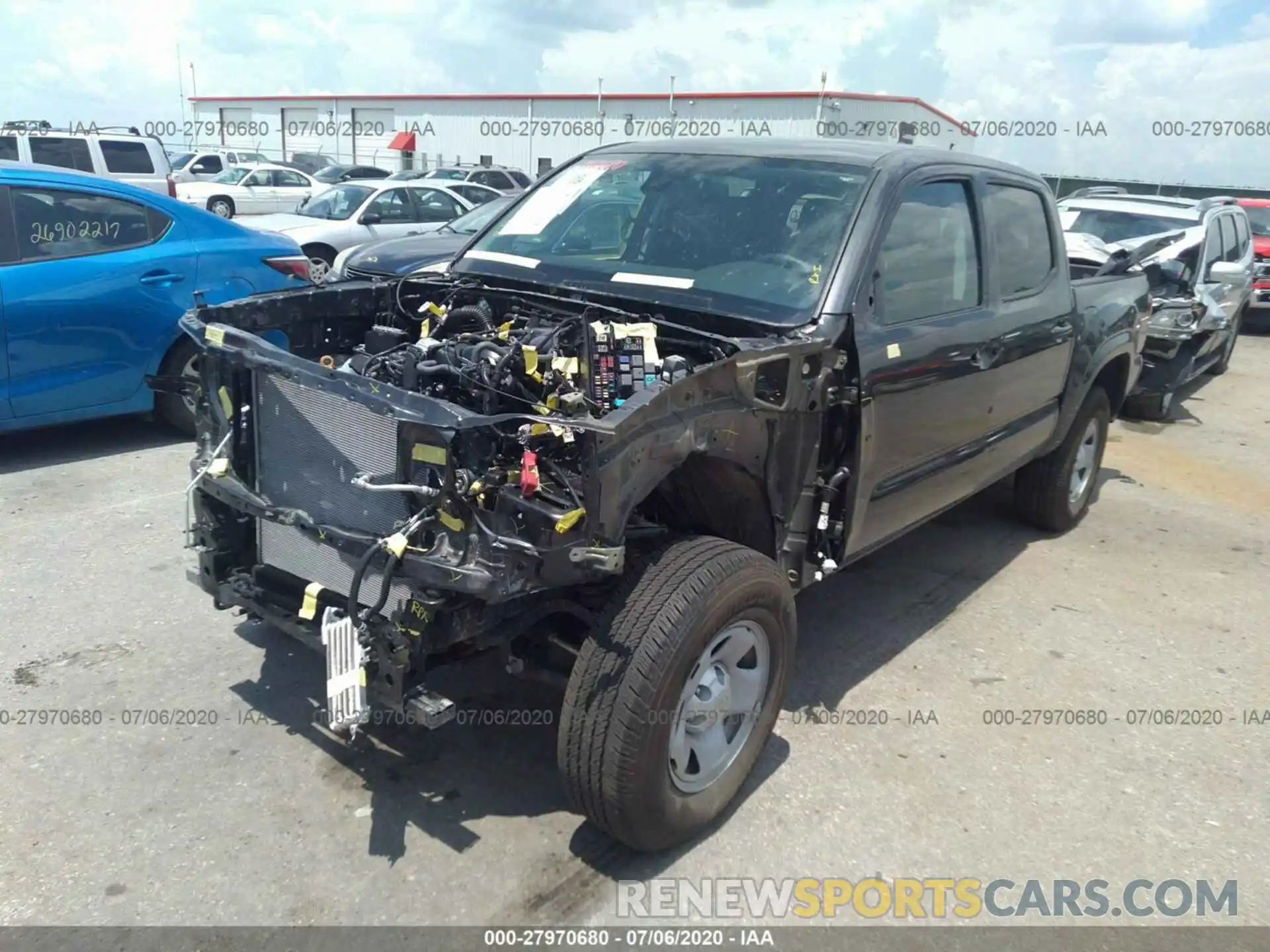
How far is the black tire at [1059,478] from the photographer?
222 inches

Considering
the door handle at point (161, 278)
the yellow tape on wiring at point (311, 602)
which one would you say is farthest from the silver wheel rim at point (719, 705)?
the door handle at point (161, 278)

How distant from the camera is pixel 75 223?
579 centimetres

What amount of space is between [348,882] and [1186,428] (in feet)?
28.4

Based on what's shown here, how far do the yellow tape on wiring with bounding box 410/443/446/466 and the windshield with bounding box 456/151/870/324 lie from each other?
1343mm

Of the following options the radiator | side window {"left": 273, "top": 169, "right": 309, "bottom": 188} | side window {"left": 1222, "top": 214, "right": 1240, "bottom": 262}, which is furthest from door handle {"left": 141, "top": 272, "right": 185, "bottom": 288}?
side window {"left": 273, "top": 169, "right": 309, "bottom": 188}

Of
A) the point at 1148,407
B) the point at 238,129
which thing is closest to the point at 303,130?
the point at 238,129

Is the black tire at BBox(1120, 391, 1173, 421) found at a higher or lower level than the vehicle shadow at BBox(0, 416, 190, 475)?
higher

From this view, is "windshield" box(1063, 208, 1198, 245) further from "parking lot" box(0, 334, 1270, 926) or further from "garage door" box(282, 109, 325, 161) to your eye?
"garage door" box(282, 109, 325, 161)

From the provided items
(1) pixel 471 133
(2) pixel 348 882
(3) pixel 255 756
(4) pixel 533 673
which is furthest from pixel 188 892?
(1) pixel 471 133

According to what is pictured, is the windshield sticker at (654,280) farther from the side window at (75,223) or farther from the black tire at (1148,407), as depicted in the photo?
the black tire at (1148,407)

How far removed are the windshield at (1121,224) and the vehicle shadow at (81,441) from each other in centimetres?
895

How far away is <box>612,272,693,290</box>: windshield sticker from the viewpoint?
3677 mm

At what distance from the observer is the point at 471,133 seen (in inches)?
1820

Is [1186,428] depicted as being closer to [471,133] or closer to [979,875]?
[979,875]
